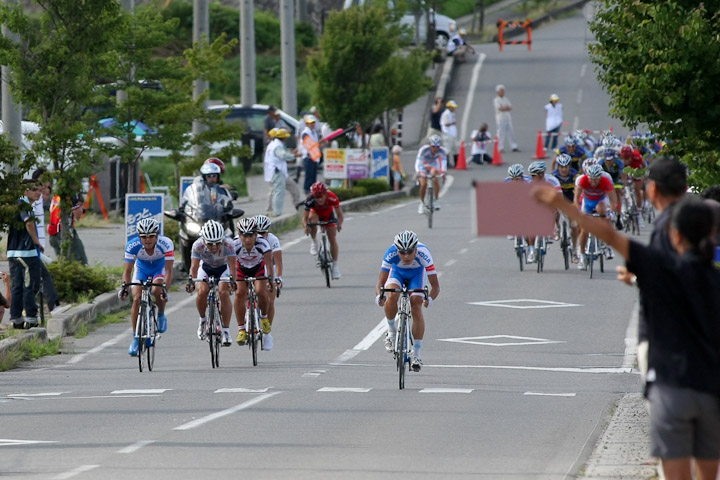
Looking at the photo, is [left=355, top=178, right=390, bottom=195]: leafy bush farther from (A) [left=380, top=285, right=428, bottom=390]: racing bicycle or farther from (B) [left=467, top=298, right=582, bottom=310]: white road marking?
(A) [left=380, top=285, right=428, bottom=390]: racing bicycle

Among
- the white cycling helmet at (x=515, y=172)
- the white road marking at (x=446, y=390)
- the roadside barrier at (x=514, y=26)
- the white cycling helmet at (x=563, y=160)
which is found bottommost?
the white road marking at (x=446, y=390)

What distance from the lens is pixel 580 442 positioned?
37.5ft

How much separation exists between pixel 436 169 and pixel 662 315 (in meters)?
25.0

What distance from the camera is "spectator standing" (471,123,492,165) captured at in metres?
45.5

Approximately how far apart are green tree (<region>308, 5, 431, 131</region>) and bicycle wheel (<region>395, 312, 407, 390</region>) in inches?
991

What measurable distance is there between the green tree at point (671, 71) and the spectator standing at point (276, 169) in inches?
712

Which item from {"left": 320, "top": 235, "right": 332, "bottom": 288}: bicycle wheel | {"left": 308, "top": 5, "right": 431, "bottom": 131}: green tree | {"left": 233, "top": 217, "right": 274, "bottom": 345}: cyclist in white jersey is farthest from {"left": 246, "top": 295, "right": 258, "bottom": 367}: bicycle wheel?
{"left": 308, "top": 5, "right": 431, "bottom": 131}: green tree

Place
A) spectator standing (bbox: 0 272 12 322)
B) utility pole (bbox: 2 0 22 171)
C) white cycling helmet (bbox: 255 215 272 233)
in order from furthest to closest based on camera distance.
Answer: utility pole (bbox: 2 0 22 171) < white cycling helmet (bbox: 255 215 272 233) < spectator standing (bbox: 0 272 12 322)

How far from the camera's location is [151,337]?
16.3 metres

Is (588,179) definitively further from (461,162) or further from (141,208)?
(461,162)

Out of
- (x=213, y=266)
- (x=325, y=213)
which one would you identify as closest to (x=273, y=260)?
(x=213, y=266)

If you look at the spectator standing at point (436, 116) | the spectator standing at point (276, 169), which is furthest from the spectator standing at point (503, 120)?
the spectator standing at point (276, 169)

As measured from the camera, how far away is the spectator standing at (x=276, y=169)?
3109 cm

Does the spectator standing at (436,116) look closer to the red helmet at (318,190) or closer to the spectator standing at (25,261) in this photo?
the red helmet at (318,190)
